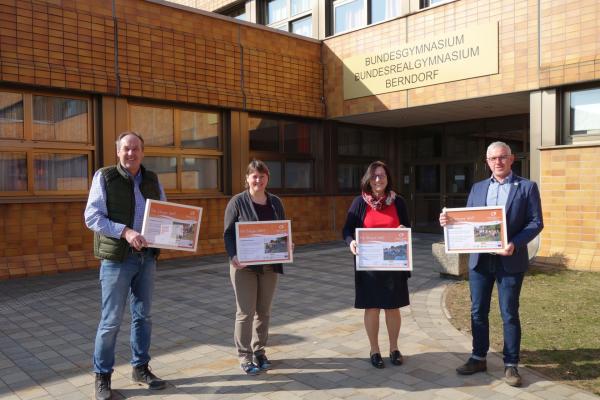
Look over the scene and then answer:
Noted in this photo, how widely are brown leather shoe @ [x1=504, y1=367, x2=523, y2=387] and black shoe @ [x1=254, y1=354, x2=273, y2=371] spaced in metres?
1.84

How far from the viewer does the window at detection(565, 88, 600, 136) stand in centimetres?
858

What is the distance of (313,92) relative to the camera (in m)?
12.6

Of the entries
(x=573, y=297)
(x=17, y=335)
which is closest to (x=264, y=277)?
(x=17, y=335)

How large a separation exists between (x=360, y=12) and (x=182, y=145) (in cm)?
567

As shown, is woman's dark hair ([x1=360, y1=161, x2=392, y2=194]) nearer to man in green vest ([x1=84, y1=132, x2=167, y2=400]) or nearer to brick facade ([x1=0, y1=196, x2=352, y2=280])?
man in green vest ([x1=84, y1=132, x2=167, y2=400])

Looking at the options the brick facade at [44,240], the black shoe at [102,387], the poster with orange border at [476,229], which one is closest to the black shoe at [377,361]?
the poster with orange border at [476,229]

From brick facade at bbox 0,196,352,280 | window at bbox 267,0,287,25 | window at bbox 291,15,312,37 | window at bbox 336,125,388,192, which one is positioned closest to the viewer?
brick facade at bbox 0,196,352,280

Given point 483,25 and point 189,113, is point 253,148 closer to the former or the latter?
point 189,113

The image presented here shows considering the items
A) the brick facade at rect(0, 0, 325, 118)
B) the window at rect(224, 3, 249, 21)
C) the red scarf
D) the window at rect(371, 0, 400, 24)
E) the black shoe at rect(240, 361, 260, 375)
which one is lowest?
the black shoe at rect(240, 361, 260, 375)

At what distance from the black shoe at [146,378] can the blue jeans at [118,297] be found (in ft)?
0.80

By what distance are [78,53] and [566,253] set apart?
9183mm

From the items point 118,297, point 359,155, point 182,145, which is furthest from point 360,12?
point 118,297

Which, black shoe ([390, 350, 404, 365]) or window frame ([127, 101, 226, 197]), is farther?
window frame ([127, 101, 226, 197])

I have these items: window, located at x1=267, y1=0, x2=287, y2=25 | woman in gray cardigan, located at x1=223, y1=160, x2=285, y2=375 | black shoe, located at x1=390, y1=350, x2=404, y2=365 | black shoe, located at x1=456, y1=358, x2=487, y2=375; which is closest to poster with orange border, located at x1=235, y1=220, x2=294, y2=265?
woman in gray cardigan, located at x1=223, y1=160, x2=285, y2=375
